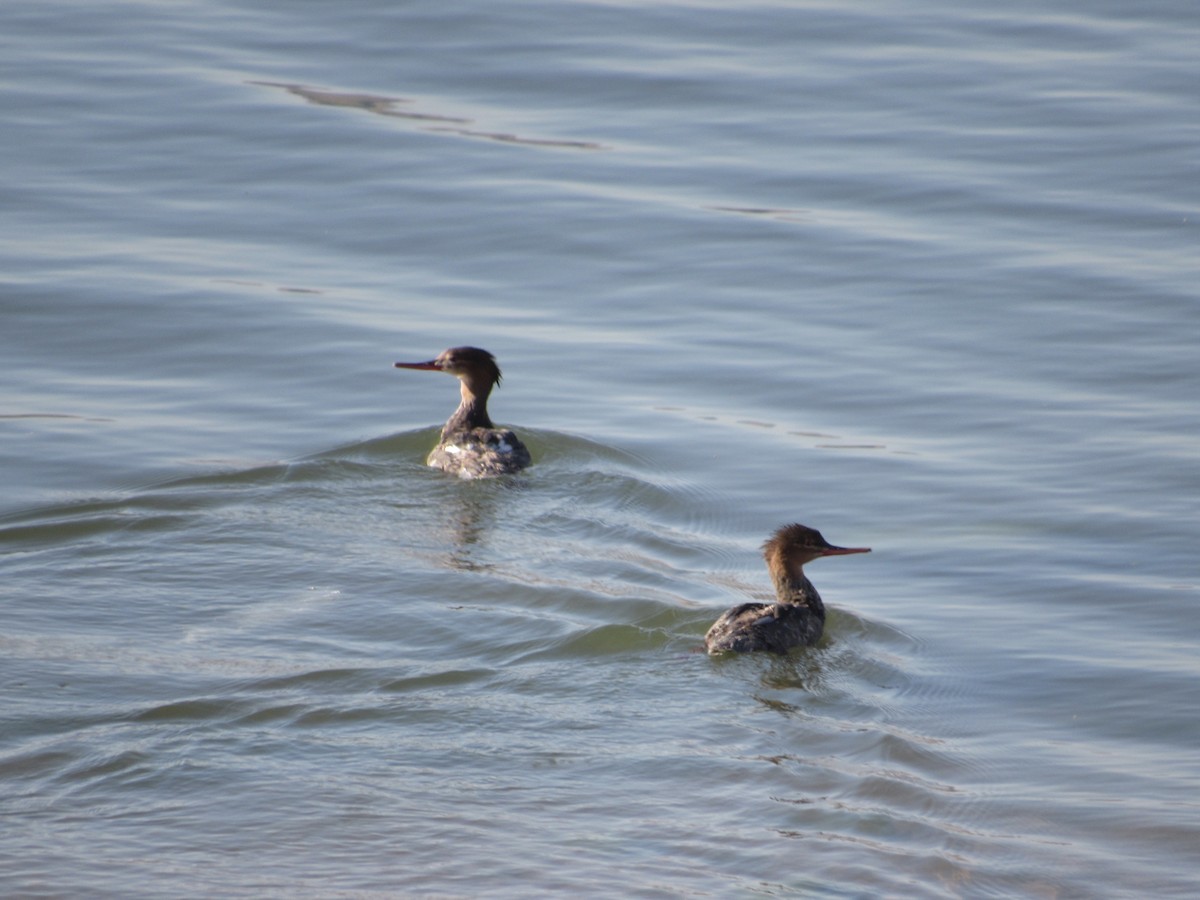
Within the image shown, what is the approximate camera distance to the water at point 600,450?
7.09 meters

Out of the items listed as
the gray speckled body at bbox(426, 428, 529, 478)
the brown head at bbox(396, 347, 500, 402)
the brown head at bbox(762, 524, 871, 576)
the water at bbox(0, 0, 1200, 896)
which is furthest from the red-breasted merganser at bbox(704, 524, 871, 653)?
the brown head at bbox(396, 347, 500, 402)

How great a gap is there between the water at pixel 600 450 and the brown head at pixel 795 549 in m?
0.41

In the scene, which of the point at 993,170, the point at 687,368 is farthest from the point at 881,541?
the point at 993,170

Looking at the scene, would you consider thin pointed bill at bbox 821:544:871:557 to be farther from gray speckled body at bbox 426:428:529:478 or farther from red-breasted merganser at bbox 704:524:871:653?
gray speckled body at bbox 426:428:529:478

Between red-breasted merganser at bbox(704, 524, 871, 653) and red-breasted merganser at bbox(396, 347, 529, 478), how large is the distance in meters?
2.58

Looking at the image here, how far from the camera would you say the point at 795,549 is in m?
9.56

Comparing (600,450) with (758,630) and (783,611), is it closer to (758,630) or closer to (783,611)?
(783,611)

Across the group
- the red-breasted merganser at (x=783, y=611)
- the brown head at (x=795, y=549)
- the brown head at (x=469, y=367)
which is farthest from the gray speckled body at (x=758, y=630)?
the brown head at (x=469, y=367)

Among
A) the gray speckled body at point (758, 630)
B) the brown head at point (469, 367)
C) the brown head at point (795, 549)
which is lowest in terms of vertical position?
the gray speckled body at point (758, 630)

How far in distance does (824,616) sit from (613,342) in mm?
5091

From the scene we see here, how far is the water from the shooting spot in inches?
279

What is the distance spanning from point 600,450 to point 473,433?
2.95 ft

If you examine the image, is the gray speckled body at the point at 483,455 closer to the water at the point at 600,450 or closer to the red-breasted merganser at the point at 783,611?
the water at the point at 600,450

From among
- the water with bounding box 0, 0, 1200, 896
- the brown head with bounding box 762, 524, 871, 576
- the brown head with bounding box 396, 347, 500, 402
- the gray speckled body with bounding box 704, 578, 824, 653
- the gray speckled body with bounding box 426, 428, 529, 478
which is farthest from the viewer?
the brown head with bounding box 396, 347, 500, 402
